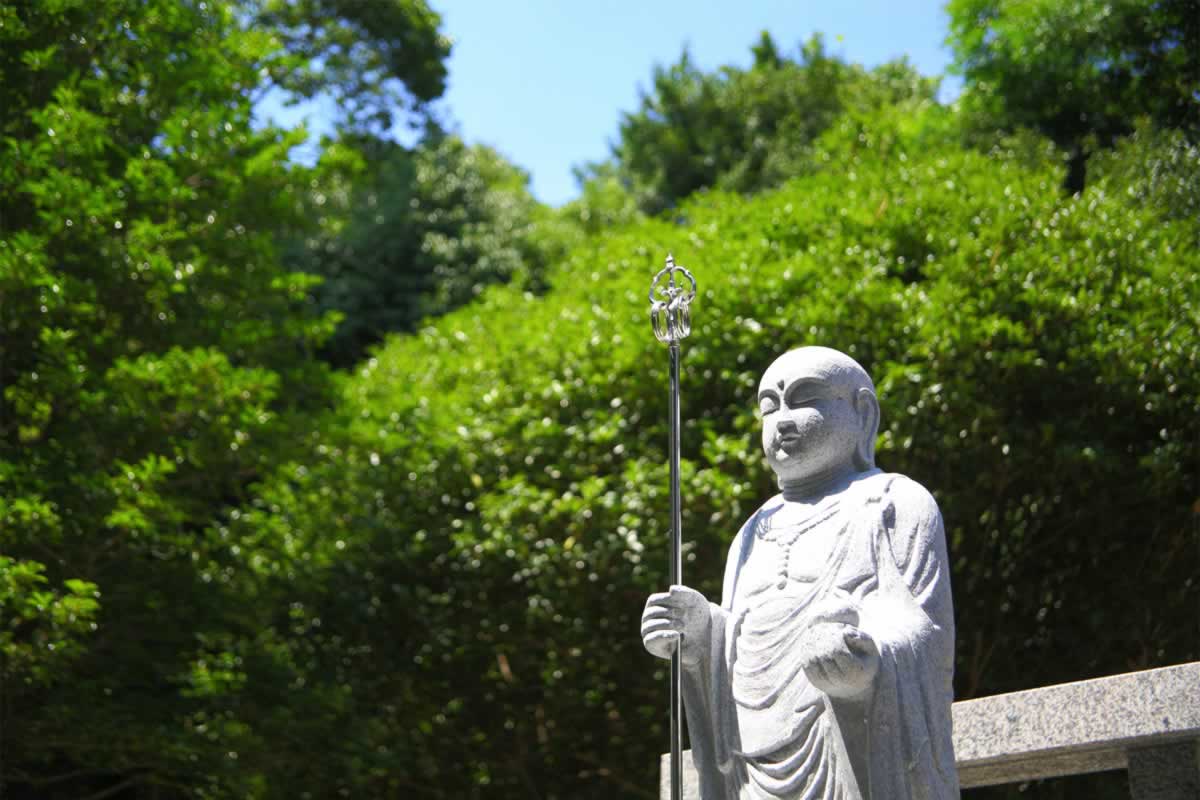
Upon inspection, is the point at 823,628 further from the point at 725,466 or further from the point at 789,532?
the point at 725,466

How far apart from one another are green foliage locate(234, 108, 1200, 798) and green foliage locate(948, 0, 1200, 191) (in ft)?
2.09

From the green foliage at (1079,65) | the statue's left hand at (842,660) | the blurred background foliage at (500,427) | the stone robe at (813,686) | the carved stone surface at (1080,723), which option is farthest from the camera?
the green foliage at (1079,65)

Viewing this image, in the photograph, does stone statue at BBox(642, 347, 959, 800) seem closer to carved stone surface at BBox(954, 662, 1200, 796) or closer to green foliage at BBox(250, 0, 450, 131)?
carved stone surface at BBox(954, 662, 1200, 796)

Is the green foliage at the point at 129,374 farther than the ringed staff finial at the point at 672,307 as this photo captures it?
Yes

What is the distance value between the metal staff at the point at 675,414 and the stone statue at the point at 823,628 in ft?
0.38

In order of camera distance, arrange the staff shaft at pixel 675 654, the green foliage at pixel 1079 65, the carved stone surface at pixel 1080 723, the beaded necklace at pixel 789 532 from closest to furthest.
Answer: the staff shaft at pixel 675 654 → the beaded necklace at pixel 789 532 → the carved stone surface at pixel 1080 723 → the green foliage at pixel 1079 65

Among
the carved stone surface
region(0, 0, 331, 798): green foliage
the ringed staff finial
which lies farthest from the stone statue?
region(0, 0, 331, 798): green foliage

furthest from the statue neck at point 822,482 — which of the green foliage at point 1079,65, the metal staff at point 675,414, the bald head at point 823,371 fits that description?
the green foliage at point 1079,65

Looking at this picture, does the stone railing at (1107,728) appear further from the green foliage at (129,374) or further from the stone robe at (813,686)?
the green foliage at (129,374)

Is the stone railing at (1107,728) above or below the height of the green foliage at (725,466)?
below

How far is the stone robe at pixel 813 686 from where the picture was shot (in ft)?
15.6

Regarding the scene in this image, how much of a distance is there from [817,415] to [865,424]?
248 millimetres

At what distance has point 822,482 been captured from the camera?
5.57 metres

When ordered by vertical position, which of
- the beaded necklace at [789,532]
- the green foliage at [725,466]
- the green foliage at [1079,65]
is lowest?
the beaded necklace at [789,532]
